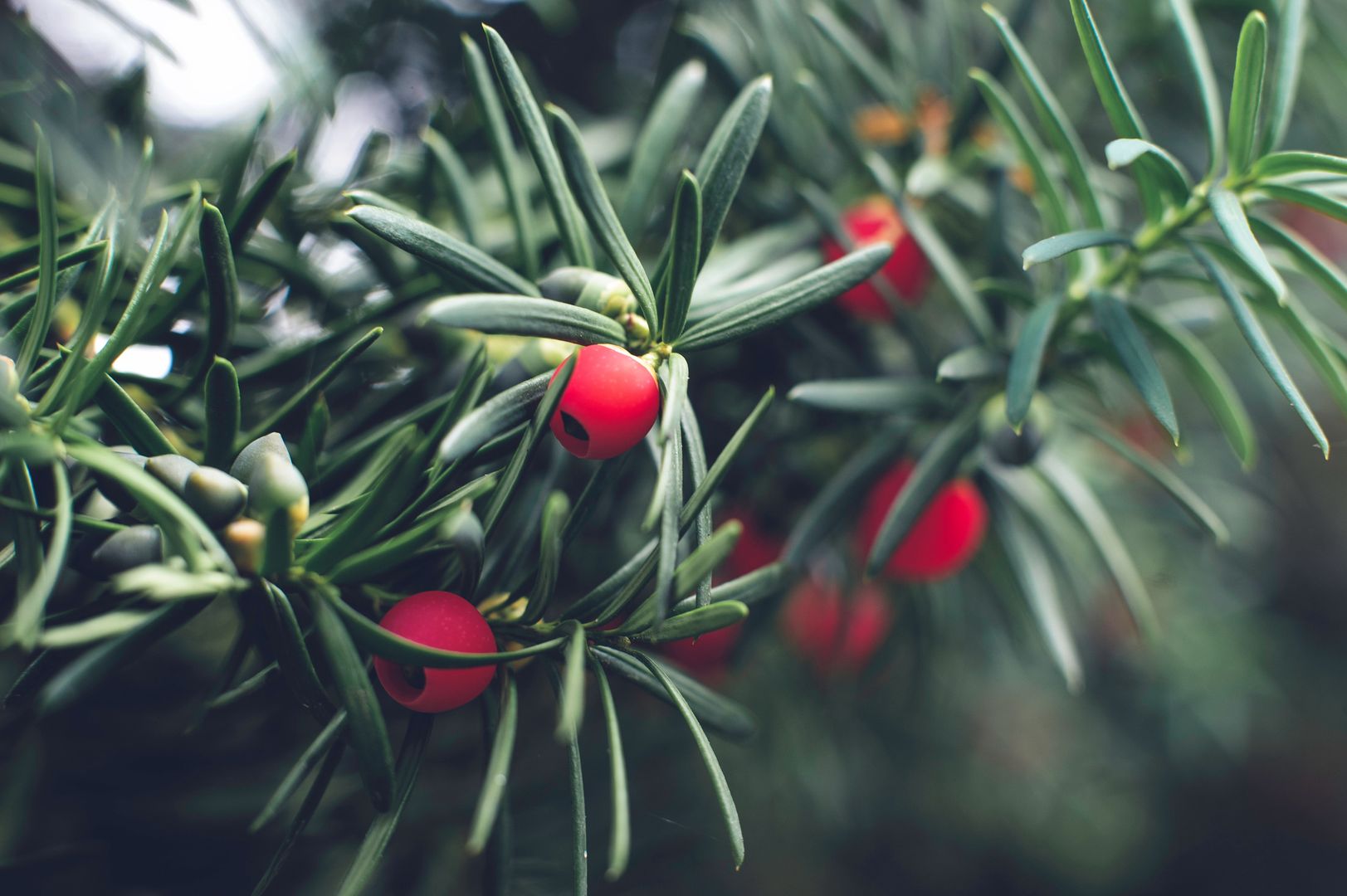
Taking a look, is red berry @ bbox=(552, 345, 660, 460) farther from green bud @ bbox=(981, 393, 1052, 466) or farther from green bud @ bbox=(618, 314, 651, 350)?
green bud @ bbox=(981, 393, 1052, 466)

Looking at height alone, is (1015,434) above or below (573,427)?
below

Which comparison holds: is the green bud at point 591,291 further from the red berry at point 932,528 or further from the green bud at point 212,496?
→ the red berry at point 932,528

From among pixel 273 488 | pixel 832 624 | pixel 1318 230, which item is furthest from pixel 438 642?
pixel 1318 230

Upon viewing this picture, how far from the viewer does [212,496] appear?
12.4 inches

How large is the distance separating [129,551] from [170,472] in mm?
34

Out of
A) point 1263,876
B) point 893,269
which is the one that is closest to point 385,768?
point 893,269

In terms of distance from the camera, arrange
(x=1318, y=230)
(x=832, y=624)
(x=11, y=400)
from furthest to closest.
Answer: (x=1318, y=230), (x=832, y=624), (x=11, y=400)

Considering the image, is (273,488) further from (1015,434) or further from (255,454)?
(1015,434)

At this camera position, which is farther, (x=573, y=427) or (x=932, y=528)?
(x=932, y=528)

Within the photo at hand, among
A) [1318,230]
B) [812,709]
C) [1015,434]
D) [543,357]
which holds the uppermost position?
[543,357]

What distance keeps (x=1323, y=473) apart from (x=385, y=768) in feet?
6.02

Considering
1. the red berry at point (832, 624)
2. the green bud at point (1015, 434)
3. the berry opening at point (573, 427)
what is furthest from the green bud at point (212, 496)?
the red berry at point (832, 624)

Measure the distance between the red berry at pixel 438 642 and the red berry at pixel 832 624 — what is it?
45cm

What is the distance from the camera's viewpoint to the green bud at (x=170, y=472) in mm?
324
